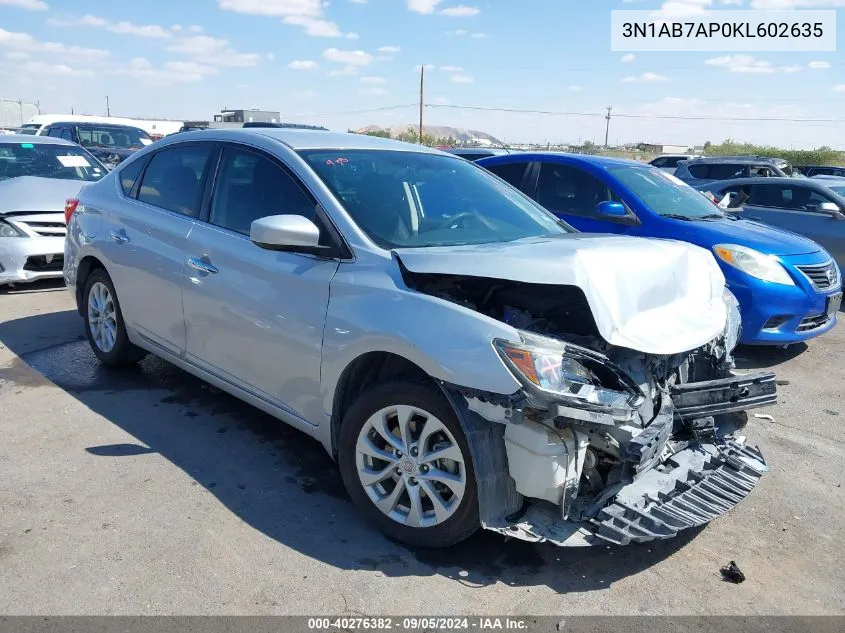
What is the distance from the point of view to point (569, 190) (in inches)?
274

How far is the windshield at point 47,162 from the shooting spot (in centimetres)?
853

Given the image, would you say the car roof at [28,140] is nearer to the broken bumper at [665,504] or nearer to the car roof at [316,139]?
the car roof at [316,139]

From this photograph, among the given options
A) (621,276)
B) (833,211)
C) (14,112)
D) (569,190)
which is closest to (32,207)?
(569,190)

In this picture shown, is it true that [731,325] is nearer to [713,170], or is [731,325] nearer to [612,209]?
[612,209]

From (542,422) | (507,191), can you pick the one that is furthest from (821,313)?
(542,422)

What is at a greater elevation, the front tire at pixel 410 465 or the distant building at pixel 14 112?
the distant building at pixel 14 112

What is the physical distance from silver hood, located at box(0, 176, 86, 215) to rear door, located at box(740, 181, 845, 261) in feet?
28.9

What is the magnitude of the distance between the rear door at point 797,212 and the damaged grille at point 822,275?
303cm

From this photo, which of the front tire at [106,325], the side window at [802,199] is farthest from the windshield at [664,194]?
the front tire at [106,325]

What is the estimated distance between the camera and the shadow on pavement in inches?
116

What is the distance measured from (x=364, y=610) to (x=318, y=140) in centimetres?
262

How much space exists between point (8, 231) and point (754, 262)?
7.58 m

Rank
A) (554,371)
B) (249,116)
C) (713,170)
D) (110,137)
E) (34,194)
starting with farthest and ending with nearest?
(249,116) → (110,137) → (713,170) → (34,194) → (554,371)

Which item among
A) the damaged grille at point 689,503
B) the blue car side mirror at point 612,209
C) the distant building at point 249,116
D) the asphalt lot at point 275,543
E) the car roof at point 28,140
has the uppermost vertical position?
the distant building at point 249,116
